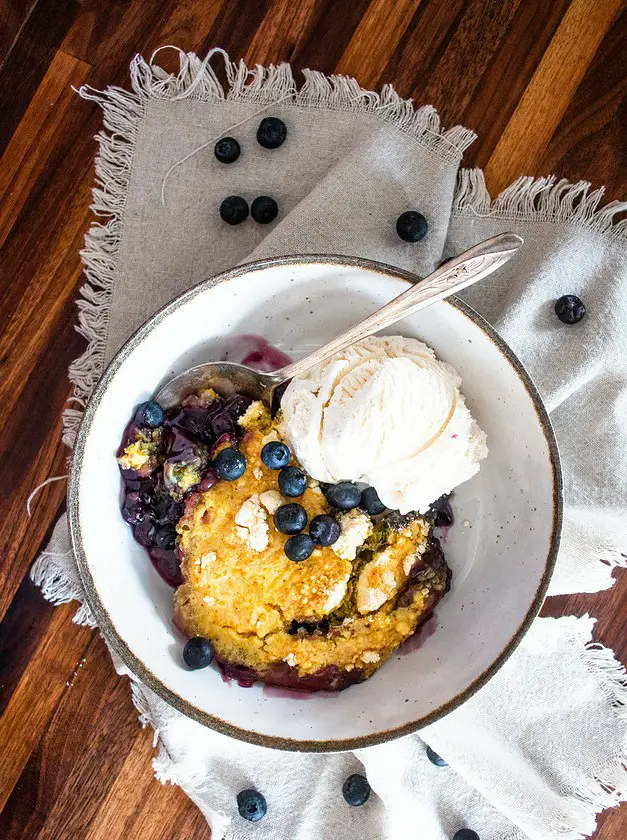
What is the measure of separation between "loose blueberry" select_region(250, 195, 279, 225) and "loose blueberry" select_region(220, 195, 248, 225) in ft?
0.10

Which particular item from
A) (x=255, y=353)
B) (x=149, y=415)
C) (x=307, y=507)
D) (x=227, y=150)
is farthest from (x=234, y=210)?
(x=307, y=507)

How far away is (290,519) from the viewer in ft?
6.29

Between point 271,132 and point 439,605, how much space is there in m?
1.51

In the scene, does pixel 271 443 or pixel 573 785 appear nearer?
pixel 271 443

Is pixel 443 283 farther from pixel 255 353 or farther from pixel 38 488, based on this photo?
pixel 38 488

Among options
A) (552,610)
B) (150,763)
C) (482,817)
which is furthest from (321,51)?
(482,817)

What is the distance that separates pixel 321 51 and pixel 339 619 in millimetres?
1752

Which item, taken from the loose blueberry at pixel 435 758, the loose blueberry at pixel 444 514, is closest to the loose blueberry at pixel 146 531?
the loose blueberry at pixel 444 514

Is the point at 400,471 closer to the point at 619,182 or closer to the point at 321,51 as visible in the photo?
the point at 619,182

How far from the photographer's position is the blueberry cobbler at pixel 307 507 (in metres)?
1.94

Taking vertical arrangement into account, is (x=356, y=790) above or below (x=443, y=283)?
below

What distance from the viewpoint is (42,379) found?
2398 millimetres

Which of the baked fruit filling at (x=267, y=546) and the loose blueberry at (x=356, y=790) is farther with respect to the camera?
the loose blueberry at (x=356, y=790)

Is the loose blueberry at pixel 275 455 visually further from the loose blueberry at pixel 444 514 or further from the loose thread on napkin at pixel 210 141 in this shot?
the loose thread on napkin at pixel 210 141
